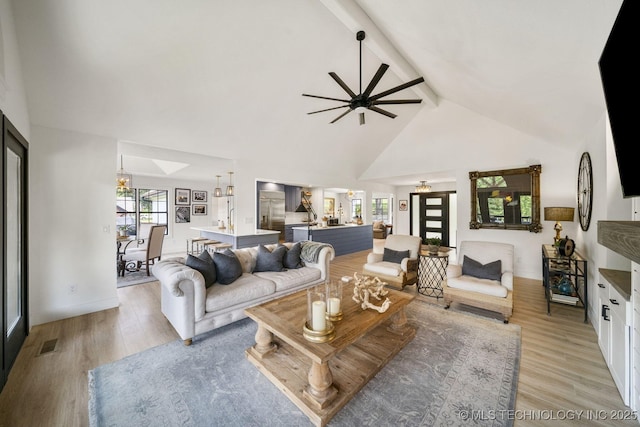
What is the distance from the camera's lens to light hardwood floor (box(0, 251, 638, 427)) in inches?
65.9

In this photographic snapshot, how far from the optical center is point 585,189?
11.5 ft

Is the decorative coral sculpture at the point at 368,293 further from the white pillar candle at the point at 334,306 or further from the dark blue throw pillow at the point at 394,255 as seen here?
the dark blue throw pillow at the point at 394,255

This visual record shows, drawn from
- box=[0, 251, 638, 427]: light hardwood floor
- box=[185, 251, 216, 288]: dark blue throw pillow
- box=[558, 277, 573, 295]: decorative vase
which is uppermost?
box=[185, 251, 216, 288]: dark blue throw pillow

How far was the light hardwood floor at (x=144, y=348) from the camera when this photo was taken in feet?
5.49

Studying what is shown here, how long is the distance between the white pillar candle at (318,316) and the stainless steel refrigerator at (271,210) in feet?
21.9

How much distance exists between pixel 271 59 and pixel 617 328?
4.38 metres

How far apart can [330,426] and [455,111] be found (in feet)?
19.5

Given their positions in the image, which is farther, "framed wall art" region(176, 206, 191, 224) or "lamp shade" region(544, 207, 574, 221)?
"framed wall art" region(176, 206, 191, 224)

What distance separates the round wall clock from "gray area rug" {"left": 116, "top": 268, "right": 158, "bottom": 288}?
709 cm

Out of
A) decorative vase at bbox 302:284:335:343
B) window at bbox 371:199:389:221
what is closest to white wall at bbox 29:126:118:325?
decorative vase at bbox 302:284:335:343

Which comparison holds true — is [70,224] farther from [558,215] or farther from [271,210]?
[558,215]

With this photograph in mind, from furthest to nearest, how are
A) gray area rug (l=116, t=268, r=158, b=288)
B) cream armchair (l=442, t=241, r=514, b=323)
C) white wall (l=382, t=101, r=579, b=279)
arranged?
white wall (l=382, t=101, r=579, b=279) < gray area rug (l=116, t=268, r=158, b=288) < cream armchair (l=442, t=241, r=514, b=323)

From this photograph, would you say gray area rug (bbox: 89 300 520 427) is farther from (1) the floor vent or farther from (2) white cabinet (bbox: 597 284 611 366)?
(1) the floor vent

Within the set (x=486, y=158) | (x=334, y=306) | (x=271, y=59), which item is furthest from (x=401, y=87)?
(x=486, y=158)
